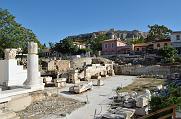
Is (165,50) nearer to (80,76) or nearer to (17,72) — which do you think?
(80,76)

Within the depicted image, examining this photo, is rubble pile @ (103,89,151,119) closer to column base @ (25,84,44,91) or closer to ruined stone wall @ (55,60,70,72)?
column base @ (25,84,44,91)

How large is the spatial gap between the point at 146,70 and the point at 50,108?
79.0 feet

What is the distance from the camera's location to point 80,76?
108ft

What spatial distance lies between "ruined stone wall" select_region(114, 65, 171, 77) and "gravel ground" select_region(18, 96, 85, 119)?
799 inches

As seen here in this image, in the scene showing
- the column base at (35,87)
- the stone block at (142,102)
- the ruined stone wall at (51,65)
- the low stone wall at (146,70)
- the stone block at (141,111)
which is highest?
the ruined stone wall at (51,65)

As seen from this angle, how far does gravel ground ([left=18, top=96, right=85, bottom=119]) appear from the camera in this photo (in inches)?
623

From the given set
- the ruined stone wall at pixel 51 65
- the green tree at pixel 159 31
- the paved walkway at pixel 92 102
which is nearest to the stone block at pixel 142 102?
the paved walkway at pixel 92 102

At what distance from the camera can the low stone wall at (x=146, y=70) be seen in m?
37.0

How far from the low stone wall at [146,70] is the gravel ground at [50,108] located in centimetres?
1943

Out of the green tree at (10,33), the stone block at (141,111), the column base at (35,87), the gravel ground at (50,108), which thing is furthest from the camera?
the green tree at (10,33)

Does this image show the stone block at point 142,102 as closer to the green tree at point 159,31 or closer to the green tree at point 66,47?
the green tree at point 66,47

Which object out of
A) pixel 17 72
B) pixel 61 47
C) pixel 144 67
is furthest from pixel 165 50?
pixel 17 72

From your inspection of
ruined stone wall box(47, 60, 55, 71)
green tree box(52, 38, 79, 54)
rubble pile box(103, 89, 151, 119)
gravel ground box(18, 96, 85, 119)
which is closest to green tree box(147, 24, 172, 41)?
green tree box(52, 38, 79, 54)

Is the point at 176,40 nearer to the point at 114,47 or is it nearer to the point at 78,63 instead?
the point at 114,47
